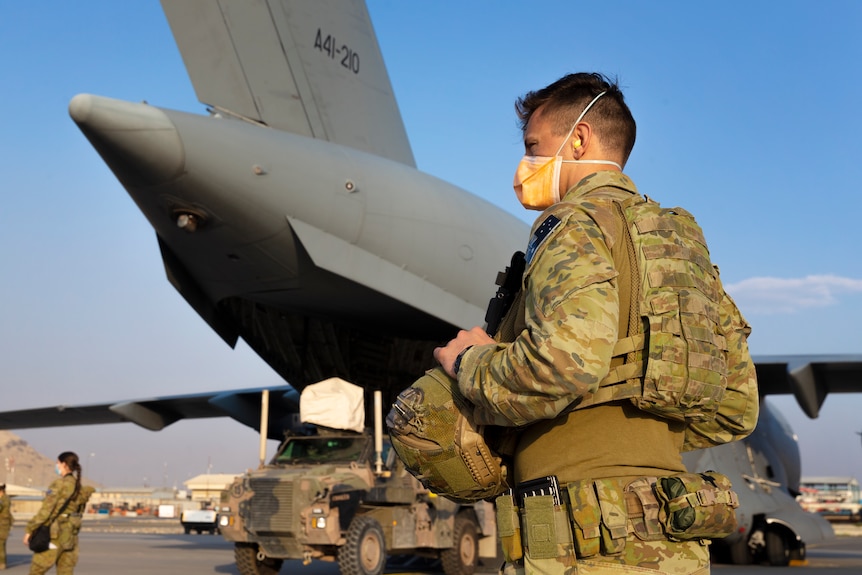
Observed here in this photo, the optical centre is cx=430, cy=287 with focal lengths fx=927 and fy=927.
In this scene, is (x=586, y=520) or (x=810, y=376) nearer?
(x=586, y=520)

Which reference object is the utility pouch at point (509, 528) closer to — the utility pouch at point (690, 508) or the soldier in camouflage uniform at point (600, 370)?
the soldier in camouflage uniform at point (600, 370)

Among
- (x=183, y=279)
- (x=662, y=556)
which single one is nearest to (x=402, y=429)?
(x=662, y=556)

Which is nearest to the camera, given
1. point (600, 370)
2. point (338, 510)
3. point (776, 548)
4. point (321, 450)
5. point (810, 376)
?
point (600, 370)

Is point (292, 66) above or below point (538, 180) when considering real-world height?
above

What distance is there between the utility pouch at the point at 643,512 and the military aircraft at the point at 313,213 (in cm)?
701

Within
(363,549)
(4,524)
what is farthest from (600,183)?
(4,524)

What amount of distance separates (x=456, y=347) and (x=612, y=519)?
52cm

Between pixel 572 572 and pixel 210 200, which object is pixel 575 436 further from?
pixel 210 200

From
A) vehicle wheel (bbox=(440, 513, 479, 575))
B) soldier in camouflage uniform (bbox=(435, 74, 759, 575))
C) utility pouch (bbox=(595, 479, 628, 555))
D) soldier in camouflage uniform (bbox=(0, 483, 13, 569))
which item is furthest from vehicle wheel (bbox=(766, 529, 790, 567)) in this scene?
utility pouch (bbox=(595, 479, 628, 555))

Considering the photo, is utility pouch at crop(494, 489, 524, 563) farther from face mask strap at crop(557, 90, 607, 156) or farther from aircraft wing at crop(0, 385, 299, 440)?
aircraft wing at crop(0, 385, 299, 440)

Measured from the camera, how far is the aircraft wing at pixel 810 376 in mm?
13625

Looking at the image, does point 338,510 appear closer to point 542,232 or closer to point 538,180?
point 538,180

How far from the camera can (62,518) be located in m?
7.97

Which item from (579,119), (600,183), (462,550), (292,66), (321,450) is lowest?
(462,550)
